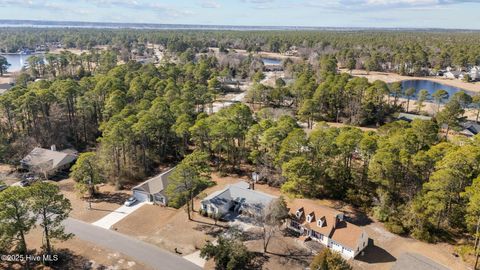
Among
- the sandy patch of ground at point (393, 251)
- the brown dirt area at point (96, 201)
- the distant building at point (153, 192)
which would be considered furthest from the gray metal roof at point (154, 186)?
the sandy patch of ground at point (393, 251)

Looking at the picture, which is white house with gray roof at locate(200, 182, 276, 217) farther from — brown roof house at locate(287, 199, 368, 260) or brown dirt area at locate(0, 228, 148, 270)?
brown dirt area at locate(0, 228, 148, 270)

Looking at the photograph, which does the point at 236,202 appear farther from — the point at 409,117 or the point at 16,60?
the point at 16,60

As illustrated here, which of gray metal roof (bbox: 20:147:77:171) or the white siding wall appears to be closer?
the white siding wall

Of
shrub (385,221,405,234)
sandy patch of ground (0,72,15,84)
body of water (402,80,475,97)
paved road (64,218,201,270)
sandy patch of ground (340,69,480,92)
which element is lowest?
paved road (64,218,201,270)

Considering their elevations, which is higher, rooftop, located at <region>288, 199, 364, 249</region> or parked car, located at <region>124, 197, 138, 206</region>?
rooftop, located at <region>288, 199, 364, 249</region>

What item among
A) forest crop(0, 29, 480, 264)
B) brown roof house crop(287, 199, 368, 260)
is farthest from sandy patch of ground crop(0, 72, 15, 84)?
brown roof house crop(287, 199, 368, 260)

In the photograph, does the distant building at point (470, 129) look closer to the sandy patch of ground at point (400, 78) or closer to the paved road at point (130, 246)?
the sandy patch of ground at point (400, 78)

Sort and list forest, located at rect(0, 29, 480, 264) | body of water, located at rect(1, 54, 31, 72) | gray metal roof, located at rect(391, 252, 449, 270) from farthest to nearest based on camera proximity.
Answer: body of water, located at rect(1, 54, 31, 72) < forest, located at rect(0, 29, 480, 264) < gray metal roof, located at rect(391, 252, 449, 270)

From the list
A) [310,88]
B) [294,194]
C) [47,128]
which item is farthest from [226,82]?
[294,194]
